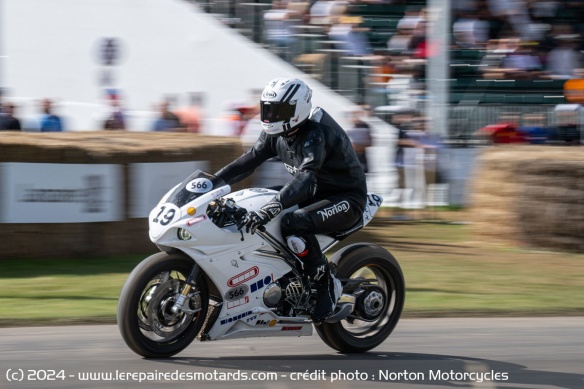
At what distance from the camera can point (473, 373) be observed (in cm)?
630

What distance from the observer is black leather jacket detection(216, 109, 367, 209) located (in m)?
6.23

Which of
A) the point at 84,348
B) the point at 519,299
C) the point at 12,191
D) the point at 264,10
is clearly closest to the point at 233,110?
the point at 264,10

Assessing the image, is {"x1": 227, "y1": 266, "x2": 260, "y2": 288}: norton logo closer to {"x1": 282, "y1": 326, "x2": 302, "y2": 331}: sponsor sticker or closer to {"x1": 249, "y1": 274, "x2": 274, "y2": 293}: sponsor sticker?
{"x1": 249, "y1": 274, "x2": 274, "y2": 293}: sponsor sticker

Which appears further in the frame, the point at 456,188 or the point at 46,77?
the point at 46,77

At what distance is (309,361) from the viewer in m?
6.48

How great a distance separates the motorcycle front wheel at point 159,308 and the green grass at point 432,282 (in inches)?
72.1

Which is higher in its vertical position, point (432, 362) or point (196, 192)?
point (196, 192)

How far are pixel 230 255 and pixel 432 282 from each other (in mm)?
4369

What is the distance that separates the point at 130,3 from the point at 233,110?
452 centimetres

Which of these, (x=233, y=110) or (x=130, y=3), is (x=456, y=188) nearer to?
(x=233, y=110)

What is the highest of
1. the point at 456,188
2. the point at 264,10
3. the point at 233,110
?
the point at 264,10

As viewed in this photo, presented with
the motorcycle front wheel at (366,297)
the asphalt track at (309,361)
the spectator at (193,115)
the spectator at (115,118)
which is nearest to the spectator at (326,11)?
the spectator at (193,115)

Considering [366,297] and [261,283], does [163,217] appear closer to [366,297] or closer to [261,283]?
[261,283]

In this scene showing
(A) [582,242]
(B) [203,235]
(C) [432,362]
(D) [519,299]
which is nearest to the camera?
(B) [203,235]
